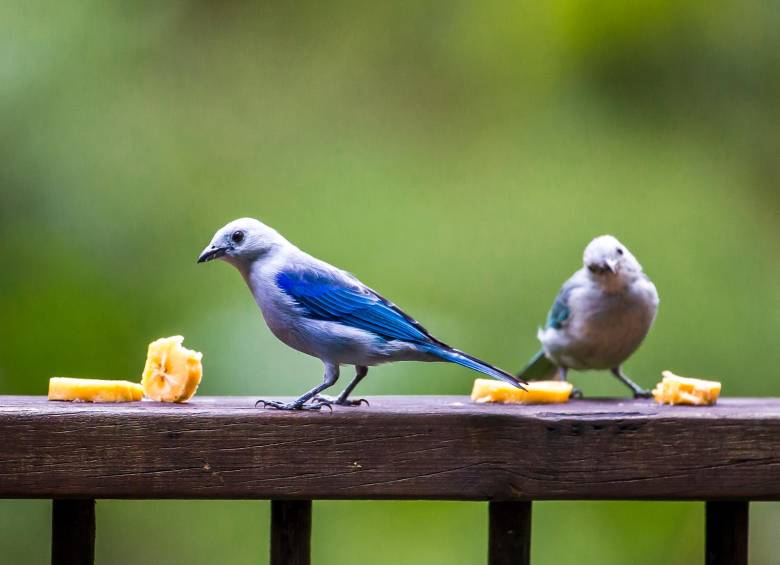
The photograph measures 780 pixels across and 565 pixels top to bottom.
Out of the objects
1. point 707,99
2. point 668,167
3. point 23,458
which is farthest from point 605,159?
point 23,458

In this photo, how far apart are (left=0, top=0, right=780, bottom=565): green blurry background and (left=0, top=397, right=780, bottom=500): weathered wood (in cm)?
240

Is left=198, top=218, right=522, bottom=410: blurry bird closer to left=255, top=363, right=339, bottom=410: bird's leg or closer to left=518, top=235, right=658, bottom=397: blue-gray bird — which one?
left=255, top=363, right=339, bottom=410: bird's leg

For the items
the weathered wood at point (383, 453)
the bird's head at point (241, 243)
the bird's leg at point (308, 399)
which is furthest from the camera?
the bird's head at point (241, 243)

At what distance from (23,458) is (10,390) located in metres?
2.51

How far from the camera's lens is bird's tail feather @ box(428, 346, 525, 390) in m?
2.34

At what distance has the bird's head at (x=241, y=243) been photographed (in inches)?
104

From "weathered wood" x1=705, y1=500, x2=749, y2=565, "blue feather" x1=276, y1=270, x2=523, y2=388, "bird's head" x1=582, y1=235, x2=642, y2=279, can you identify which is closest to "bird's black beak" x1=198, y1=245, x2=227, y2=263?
"blue feather" x1=276, y1=270, x2=523, y2=388

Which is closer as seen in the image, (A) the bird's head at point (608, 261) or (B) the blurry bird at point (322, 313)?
(B) the blurry bird at point (322, 313)

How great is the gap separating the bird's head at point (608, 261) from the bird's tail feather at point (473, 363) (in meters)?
1.17

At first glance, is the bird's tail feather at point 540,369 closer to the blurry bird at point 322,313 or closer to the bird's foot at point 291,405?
the blurry bird at point 322,313

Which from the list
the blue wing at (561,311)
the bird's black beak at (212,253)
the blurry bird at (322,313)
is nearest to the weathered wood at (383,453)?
the blurry bird at (322,313)

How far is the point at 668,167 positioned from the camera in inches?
204

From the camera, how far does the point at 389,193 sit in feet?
17.1

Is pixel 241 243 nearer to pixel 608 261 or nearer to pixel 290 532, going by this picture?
pixel 290 532
